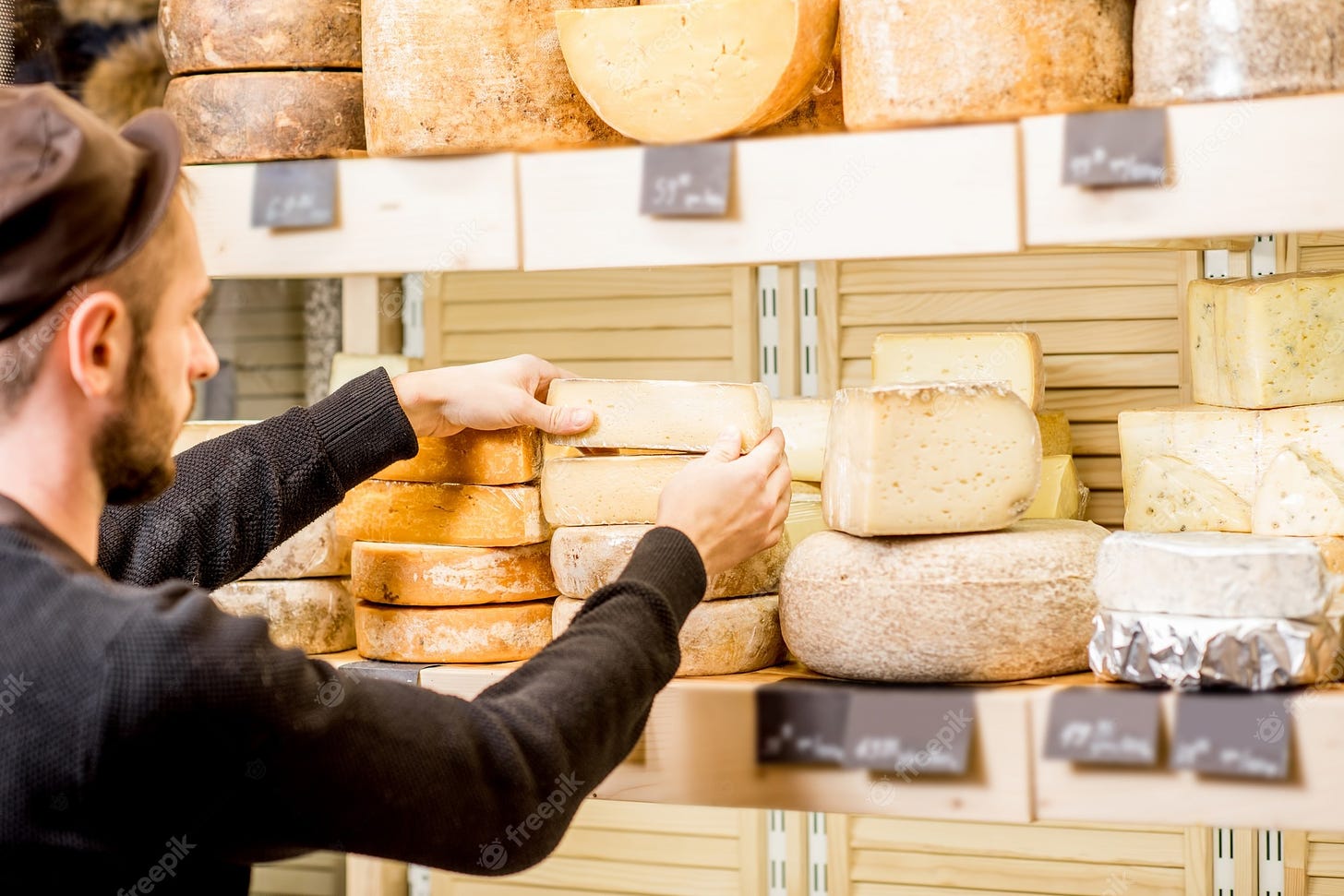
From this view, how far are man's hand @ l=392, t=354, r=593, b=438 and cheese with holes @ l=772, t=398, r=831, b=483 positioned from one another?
1.05ft

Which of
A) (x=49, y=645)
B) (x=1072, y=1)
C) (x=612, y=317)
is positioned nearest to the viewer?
(x=49, y=645)

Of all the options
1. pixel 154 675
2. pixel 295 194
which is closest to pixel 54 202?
pixel 154 675

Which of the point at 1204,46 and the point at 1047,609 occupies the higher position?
the point at 1204,46

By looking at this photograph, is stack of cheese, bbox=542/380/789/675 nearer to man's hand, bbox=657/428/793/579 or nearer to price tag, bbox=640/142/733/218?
man's hand, bbox=657/428/793/579

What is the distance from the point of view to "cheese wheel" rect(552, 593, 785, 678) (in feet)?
4.51

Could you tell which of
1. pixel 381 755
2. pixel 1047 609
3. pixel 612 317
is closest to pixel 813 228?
pixel 1047 609

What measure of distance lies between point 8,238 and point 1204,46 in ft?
3.10

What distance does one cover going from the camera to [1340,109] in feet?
3.52

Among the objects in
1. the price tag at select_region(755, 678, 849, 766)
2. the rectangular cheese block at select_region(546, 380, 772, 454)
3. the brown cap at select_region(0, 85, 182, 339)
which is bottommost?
the price tag at select_region(755, 678, 849, 766)

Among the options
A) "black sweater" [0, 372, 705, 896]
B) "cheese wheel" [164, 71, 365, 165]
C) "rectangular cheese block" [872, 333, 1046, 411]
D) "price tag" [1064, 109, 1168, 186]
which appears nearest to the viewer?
"black sweater" [0, 372, 705, 896]

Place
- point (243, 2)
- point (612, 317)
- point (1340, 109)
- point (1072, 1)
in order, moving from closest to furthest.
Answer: point (1340, 109) < point (1072, 1) < point (243, 2) < point (612, 317)

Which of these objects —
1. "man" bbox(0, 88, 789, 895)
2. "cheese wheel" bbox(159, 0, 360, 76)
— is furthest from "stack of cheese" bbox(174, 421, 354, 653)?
"man" bbox(0, 88, 789, 895)

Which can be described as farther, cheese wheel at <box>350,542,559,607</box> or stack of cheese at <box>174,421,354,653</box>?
stack of cheese at <box>174,421,354,653</box>

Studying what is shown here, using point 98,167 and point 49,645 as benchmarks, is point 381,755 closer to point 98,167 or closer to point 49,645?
point 49,645
